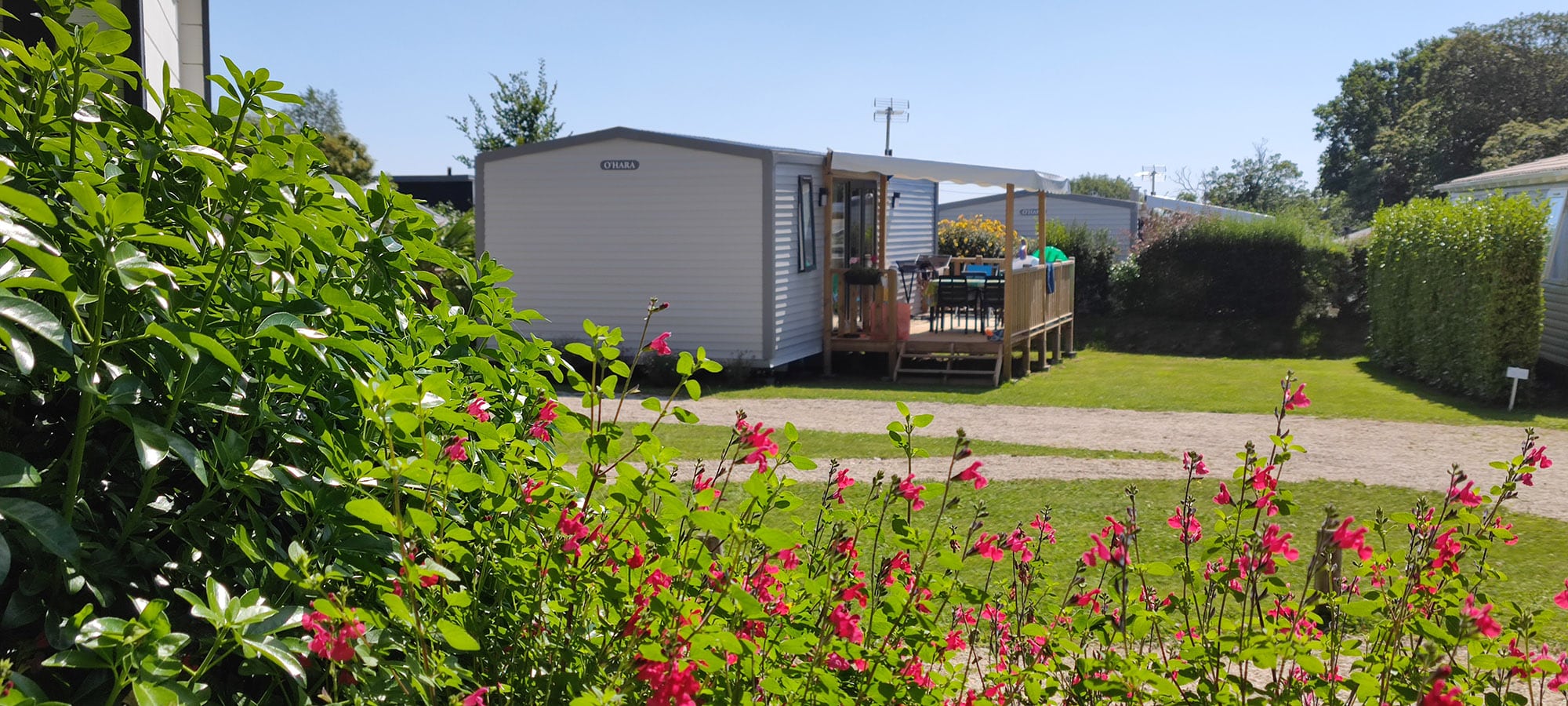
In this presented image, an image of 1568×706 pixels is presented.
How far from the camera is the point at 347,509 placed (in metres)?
1.54

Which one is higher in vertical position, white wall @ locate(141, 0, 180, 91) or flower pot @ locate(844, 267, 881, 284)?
white wall @ locate(141, 0, 180, 91)

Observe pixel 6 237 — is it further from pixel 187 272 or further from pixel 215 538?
pixel 215 538

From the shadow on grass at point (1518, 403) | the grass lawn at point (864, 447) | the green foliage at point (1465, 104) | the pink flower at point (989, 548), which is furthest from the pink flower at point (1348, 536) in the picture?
the green foliage at point (1465, 104)

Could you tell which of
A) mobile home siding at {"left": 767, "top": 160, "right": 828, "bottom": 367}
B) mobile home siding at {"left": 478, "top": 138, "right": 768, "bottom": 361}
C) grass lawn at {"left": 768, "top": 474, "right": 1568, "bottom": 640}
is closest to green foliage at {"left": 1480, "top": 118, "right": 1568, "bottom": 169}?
mobile home siding at {"left": 767, "top": 160, "right": 828, "bottom": 367}

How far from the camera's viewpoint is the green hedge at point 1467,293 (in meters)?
12.7

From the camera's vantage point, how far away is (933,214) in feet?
72.7

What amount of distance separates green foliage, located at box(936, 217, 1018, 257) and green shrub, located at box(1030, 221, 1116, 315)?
77 cm

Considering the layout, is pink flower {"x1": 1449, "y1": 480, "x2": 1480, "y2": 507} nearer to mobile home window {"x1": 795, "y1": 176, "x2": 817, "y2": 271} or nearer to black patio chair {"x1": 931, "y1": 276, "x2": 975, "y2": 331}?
mobile home window {"x1": 795, "y1": 176, "x2": 817, "y2": 271}

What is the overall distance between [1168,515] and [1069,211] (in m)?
24.5

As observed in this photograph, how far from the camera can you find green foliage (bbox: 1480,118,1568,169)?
4197cm

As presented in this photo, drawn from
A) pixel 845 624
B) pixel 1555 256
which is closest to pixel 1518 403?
pixel 1555 256

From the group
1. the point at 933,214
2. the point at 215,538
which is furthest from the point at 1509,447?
the point at 933,214

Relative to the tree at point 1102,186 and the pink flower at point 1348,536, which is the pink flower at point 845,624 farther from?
the tree at point 1102,186

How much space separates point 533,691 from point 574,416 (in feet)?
1.69
